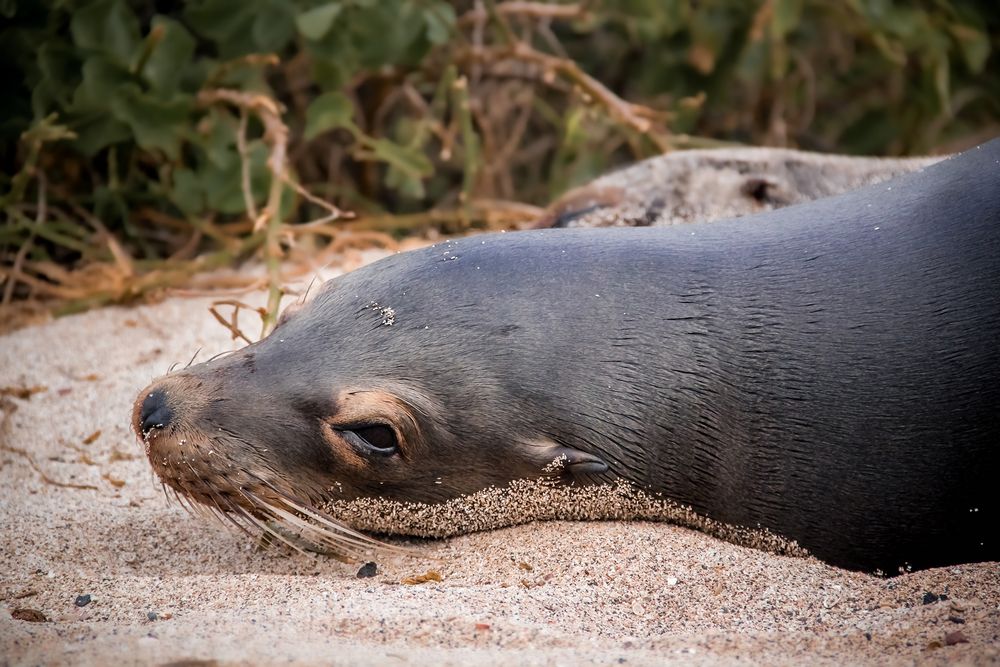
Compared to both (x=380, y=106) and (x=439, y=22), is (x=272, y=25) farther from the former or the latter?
(x=380, y=106)

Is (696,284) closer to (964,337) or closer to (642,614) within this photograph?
(964,337)

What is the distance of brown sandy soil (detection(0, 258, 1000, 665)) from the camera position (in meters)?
1.92

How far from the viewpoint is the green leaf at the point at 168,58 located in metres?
3.82

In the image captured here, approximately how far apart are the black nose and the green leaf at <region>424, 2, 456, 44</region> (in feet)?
6.57

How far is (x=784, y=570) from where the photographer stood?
235cm

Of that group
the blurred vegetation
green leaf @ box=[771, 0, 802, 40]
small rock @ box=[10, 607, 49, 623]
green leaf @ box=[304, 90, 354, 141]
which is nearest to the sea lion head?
small rock @ box=[10, 607, 49, 623]

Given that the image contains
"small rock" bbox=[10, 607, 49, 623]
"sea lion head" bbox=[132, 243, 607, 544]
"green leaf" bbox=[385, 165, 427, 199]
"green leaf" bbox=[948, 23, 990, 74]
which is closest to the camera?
"small rock" bbox=[10, 607, 49, 623]

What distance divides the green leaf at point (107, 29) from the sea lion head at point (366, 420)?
1722mm

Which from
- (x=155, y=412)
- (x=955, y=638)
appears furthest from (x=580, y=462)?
(x=155, y=412)

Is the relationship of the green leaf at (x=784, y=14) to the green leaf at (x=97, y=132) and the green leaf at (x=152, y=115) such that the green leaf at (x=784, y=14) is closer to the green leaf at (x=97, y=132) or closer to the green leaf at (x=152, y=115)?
the green leaf at (x=152, y=115)

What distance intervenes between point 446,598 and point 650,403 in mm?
558

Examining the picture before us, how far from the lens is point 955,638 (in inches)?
78.0

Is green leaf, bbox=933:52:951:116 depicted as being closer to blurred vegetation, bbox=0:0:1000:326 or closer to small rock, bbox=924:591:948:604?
blurred vegetation, bbox=0:0:1000:326

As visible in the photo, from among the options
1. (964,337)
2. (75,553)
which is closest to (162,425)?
(75,553)
